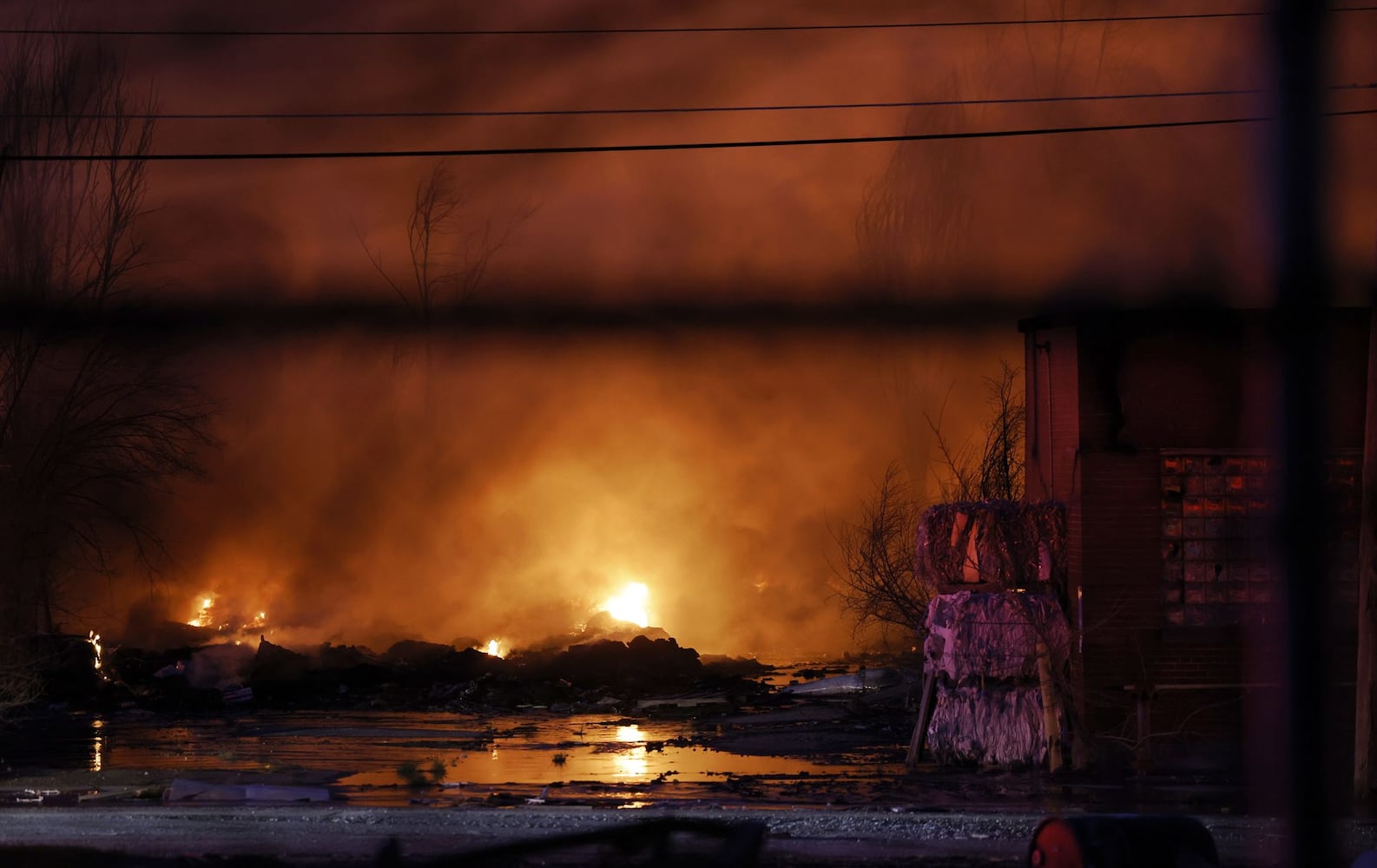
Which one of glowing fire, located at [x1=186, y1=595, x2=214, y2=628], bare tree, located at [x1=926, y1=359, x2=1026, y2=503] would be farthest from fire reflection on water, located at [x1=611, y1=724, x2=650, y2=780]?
glowing fire, located at [x1=186, y1=595, x2=214, y2=628]

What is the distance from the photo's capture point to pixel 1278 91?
385 cm

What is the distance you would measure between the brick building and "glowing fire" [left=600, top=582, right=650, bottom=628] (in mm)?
14584

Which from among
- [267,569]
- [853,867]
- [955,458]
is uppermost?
[955,458]

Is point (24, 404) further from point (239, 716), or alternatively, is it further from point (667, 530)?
point (667, 530)

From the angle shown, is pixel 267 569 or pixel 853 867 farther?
pixel 267 569

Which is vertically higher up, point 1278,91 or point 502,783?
point 1278,91

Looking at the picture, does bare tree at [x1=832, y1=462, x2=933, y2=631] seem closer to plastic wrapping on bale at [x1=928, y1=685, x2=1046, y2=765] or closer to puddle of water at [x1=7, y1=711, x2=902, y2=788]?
puddle of water at [x1=7, y1=711, x2=902, y2=788]

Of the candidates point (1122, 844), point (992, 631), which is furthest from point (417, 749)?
point (1122, 844)

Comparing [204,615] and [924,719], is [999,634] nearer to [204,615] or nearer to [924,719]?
[924,719]

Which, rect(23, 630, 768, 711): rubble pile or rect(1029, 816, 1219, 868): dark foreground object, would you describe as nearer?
rect(1029, 816, 1219, 868): dark foreground object

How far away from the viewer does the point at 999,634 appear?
1164cm

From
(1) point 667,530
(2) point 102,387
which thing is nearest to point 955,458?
(1) point 667,530

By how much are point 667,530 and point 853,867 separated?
19423mm

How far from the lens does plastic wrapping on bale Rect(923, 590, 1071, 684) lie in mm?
11594
